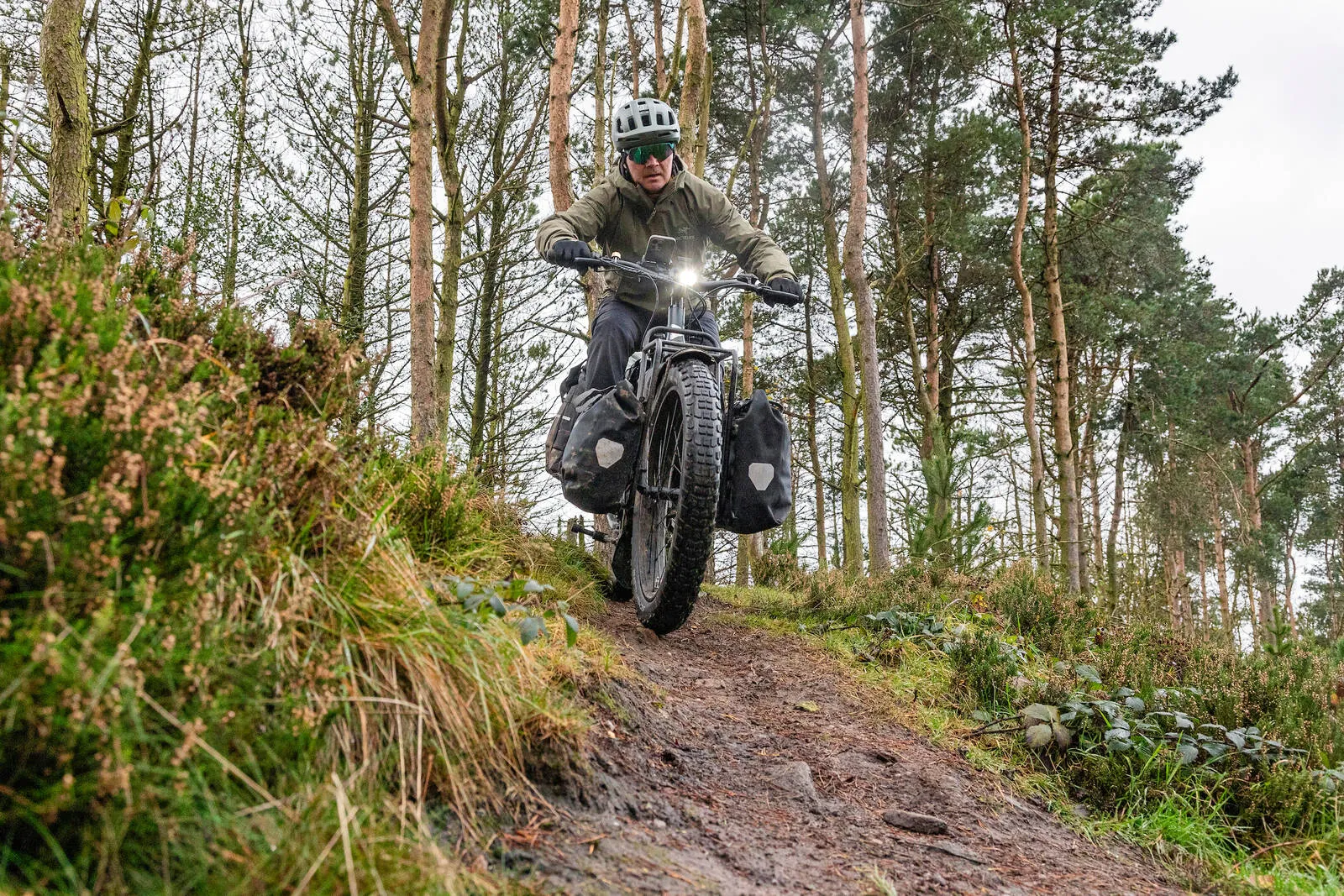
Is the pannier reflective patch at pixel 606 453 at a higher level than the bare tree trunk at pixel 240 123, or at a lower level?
lower

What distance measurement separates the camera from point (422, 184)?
7145 mm

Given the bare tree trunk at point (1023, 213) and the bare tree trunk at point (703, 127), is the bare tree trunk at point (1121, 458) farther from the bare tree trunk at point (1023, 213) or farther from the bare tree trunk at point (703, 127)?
the bare tree trunk at point (703, 127)

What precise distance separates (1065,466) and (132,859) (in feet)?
48.6

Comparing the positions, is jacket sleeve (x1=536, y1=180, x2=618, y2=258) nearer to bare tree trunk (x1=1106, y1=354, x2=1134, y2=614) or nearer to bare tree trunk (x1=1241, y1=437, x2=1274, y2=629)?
bare tree trunk (x1=1106, y1=354, x2=1134, y2=614)

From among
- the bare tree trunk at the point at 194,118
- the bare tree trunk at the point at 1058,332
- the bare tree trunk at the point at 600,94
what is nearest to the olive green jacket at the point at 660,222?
the bare tree trunk at the point at 600,94

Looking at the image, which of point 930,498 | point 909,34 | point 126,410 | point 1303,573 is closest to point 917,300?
point 909,34

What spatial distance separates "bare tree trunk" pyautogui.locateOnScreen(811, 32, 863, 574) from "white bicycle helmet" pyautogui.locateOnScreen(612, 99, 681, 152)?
5509mm

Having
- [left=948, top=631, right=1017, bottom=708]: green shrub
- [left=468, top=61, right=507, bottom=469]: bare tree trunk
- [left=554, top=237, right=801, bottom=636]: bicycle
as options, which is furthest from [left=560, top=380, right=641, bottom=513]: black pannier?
[left=468, top=61, right=507, bottom=469]: bare tree trunk

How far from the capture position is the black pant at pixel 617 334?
445cm

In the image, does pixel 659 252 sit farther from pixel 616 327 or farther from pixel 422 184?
pixel 422 184

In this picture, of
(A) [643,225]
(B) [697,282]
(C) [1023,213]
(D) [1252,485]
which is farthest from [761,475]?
(D) [1252,485]

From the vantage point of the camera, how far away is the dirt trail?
1779 mm

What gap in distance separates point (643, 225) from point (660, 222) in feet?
0.41

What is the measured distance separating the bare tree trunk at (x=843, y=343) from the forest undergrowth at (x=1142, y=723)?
3.68 m
